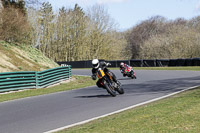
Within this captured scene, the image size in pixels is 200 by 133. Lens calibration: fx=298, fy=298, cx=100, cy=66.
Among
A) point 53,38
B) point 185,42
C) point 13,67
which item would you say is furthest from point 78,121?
point 53,38

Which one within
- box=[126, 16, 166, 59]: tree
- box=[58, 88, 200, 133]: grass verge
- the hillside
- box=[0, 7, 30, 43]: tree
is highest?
box=[126, 16, 166, 59]: tree

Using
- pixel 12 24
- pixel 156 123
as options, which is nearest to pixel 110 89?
pixel 156 123

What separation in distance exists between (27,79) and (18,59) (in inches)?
267

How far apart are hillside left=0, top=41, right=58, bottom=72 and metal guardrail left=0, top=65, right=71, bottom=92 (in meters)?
3.20

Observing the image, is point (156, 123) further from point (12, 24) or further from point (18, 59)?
point (12, 24)

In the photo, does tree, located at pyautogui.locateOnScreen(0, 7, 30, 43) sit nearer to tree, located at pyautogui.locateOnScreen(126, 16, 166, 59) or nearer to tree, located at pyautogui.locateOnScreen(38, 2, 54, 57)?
tree, located at pyautogui.locateOnScreen(38, 2, 54, 57)

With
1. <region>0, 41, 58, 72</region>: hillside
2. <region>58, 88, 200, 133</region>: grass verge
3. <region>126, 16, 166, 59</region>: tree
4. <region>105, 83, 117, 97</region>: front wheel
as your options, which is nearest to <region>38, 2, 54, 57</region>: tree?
<region>126, 16, 166, 59</region>: tree

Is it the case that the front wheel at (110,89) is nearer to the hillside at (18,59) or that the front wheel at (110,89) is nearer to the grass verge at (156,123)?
the grass verge at (156,123)

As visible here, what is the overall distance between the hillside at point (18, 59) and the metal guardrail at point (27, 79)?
320 cm

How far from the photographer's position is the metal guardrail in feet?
52.3

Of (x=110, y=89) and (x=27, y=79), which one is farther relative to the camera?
(x=27, y=79)

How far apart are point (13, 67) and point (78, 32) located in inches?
1700

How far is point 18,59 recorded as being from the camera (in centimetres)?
2359

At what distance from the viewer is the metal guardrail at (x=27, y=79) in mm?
15953
